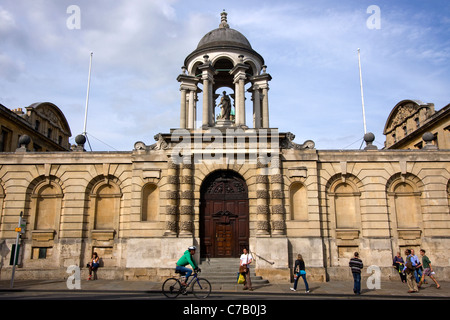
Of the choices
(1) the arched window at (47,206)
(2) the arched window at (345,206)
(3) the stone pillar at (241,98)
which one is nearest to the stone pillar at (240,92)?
(3) the stone pillar at (241,98)

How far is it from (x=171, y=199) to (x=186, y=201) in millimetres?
900

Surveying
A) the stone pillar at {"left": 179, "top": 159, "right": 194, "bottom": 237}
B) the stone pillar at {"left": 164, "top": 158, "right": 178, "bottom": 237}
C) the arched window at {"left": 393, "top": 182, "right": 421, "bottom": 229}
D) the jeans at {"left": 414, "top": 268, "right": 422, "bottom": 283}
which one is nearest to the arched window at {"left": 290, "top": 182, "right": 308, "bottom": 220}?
the arched window at {"left": 393, "top": 182, "right": 421, "bottom": 229}

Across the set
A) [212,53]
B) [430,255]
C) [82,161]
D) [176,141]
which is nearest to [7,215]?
[82,161]

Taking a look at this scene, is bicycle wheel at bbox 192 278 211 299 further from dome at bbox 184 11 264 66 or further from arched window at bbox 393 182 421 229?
dome at bbox 184 11 264 66

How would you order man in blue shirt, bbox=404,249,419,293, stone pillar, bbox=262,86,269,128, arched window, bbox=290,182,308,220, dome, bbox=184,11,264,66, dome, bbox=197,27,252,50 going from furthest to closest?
1. dome, bbox=197,27,252,50
2. dome, bbox=184,11,264,66
3. stone pillar, bbox=262,86,269,128
4. arched window, bbox=290,182,308,220
5. man in blue shirt, bbox=404,249,419,293

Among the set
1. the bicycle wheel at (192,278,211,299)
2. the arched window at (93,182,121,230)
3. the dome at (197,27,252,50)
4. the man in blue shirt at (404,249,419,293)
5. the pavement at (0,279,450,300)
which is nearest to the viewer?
the bicycle wheel at (192,278,211,299)

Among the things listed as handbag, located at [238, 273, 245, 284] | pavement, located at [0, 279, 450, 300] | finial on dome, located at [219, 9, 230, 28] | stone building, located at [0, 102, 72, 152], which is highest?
finial on dome, located at [219, 9, 230, 28]

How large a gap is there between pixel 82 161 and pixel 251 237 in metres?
12.0

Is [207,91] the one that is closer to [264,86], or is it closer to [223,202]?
[264,86]

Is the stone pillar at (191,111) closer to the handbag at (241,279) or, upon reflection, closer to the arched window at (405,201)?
the handbag at (241,279)

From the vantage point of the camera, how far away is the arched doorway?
22.4 meters

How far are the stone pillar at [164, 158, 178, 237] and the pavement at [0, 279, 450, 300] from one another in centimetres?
311

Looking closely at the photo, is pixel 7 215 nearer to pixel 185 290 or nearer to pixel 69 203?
pixel 69 203

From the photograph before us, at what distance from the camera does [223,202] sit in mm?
22906
